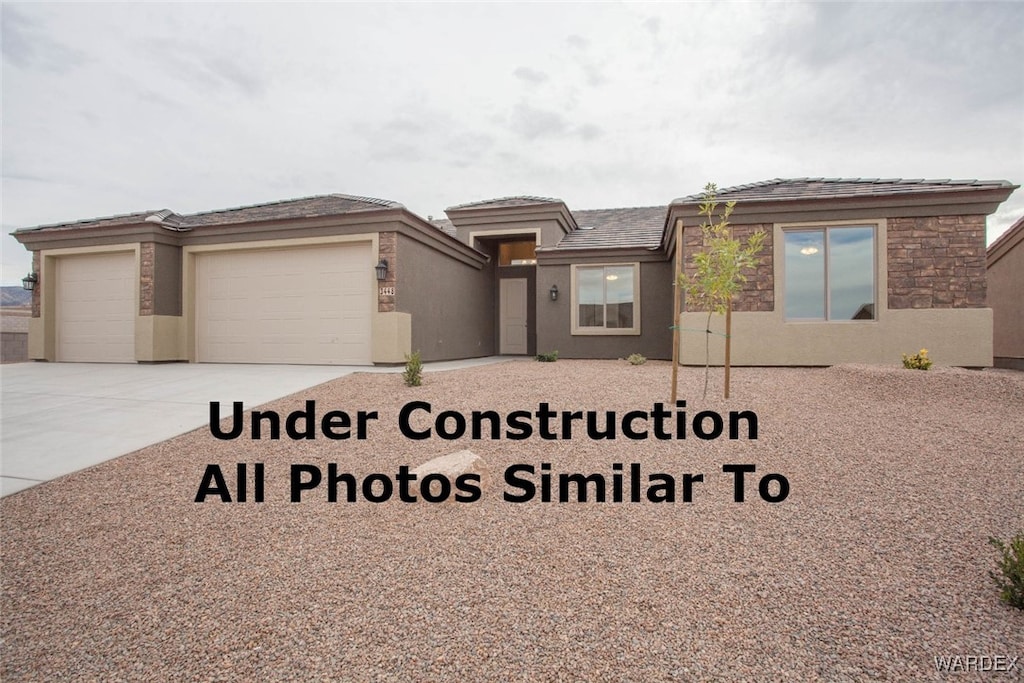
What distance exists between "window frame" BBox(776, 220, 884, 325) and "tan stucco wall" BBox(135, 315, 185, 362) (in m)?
13.1

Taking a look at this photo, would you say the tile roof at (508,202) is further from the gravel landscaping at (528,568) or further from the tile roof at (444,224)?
the gravel landscaping at (528,568)

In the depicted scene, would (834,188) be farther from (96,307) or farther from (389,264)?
(96,307)

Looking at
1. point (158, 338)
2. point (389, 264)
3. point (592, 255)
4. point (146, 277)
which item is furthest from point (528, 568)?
point (146, 277)

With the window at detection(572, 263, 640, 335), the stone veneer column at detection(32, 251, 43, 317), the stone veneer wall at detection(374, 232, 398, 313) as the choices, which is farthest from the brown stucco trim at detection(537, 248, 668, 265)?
the stone veneer column at detection(32, 251, 43, 317)

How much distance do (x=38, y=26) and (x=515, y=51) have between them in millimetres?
8733

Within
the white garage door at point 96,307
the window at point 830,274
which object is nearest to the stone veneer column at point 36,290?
the white garage door at point 96,307

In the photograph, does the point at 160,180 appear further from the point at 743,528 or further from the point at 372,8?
the point at 743,528

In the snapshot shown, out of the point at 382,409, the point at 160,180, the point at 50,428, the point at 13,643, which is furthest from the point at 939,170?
the point at 160,180

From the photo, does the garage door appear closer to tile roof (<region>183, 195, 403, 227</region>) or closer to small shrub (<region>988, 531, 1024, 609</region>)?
tile roof (<region>183, 195, 403, 227</region>)

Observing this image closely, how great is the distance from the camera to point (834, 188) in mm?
9070

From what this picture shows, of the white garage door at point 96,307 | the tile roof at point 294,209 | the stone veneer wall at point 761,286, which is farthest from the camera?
the white garage door at point 96,307

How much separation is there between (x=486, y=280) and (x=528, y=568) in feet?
41.6

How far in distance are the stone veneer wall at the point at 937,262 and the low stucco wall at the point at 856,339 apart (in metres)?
0.22

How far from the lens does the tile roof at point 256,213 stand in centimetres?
1038
